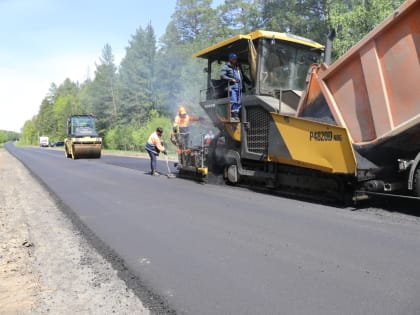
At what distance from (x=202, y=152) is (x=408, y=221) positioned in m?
5.04

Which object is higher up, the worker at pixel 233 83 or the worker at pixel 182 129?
the worker at pixel 233 83

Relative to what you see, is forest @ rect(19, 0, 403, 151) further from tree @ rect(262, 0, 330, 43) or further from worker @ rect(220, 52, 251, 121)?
worker @ rect(220, 52, 251, 121)

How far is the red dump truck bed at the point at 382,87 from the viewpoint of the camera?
16.9 feet

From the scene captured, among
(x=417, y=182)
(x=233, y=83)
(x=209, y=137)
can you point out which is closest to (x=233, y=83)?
(x=233, y=83)

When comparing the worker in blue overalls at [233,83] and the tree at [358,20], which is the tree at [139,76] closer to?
the tree at [358,20]

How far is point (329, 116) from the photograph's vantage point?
6.30m

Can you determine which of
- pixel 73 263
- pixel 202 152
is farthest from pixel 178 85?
pixel 73 263

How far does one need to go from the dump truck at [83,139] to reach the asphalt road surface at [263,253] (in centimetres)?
1427

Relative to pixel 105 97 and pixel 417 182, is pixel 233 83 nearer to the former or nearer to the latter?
pixel 417 182

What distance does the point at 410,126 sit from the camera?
16.9 feet

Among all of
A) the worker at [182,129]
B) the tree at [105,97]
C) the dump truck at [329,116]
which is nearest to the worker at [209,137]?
the worker at [182,129]

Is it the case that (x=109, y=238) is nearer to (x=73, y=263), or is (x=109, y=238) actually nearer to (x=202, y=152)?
(x=73, y=263)

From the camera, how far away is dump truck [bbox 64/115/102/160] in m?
20.6

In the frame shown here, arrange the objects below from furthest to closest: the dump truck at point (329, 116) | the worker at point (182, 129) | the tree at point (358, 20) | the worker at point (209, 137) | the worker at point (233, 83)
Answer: the tree at point (358, 20) → the worker at point (182, 129) → the worker at point (209, 137) → the worker at point (233, 83) → the dump truck at point (329, 116)
